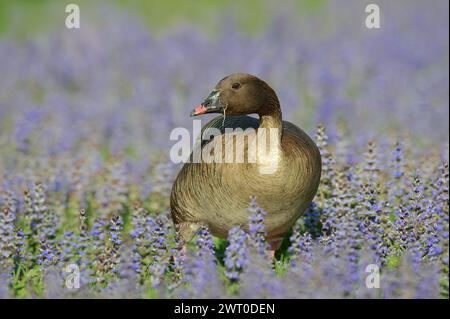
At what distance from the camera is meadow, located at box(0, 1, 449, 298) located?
17.9 ft

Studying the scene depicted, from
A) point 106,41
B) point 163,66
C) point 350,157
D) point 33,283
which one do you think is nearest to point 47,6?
point 106,41

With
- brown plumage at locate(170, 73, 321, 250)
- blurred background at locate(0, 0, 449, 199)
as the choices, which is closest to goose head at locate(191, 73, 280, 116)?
brown plumage at locate(170, 73, 321, 250)

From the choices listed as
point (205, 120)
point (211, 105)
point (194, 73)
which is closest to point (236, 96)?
point (211, 105)

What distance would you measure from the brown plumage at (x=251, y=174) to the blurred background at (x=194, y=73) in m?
2.52

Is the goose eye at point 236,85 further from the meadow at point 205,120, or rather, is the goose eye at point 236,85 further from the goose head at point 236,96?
the meadow at point 205,120

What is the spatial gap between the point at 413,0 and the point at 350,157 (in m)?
13.7

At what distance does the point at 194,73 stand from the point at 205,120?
3.02m

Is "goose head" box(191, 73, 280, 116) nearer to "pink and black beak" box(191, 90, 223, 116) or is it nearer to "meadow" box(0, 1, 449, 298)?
"pink and black beak" box(191, 90, 223, 116)

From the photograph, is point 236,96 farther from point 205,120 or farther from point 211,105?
point 205,120

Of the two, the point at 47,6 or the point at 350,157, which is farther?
the point at 47,6

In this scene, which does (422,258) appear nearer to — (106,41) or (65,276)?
(65,276)

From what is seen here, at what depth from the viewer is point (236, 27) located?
58.5 ft
